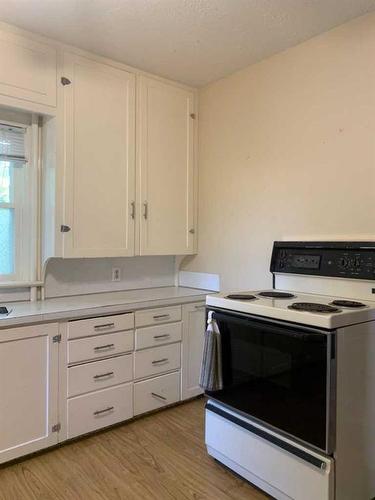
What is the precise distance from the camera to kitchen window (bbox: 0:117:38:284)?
95.7 inches

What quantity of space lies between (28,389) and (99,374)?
1.35 feet

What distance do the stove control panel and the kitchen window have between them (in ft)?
5.15

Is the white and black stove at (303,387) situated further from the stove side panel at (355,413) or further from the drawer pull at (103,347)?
the drawer pull at (103,347)

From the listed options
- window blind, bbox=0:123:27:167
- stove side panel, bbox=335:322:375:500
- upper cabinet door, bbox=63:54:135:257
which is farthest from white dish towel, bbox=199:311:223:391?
window blind, bbox=0:123:27:167

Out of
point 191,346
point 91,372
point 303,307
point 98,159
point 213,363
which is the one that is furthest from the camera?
point 191,346

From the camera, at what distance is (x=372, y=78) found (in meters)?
2.02

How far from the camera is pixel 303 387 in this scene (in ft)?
5.24

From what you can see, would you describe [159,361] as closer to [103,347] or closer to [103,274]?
[103,347]

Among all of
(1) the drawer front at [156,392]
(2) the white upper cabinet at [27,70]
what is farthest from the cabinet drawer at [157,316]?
(2) the white upper cabinet at [27,70]

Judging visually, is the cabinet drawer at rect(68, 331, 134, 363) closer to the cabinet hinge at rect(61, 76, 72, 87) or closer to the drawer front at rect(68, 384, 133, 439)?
the drawer front at rect(68, 384, 133, 439)

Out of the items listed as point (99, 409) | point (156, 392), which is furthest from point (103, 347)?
point (156, 392)

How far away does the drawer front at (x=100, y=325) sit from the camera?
7.16 ft

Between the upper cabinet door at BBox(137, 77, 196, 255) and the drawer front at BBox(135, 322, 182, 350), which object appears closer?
the drawer front at BBox(135, 322, 182, 350)

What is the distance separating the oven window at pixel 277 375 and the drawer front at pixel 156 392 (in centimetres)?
69
